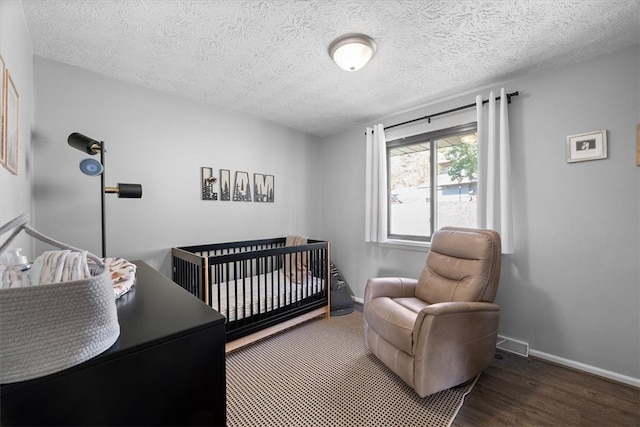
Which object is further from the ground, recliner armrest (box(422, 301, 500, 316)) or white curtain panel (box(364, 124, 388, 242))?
white curtain panel (box(364, 124, 388, 242))

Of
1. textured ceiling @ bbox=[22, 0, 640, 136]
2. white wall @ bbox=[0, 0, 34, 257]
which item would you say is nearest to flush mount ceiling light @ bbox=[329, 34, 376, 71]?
textured ceiling @ bbox=[22, 0, 640, 136]

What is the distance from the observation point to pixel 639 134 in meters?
1.79

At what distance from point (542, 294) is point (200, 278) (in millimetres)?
2837

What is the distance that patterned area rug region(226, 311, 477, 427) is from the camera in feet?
4.93

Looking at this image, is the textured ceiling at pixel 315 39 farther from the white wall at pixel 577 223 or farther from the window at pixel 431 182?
the window at pixel 431 182

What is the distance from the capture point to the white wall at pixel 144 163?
80.1 inches

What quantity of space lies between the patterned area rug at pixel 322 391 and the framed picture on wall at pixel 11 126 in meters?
1.78

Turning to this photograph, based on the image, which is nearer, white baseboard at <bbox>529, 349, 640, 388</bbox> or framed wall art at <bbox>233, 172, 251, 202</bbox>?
white baseboard at <bbox>529, 349, 640, 388</bbox>

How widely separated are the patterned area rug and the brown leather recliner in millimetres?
113

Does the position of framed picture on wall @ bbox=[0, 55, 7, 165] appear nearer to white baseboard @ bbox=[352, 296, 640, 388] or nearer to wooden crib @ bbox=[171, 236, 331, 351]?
wooden crib @ bbox=[171, 236, 331, 351]

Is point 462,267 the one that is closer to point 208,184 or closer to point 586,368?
point 586,368

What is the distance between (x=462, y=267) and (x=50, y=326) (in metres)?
2.32

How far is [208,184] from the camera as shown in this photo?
2854 mm

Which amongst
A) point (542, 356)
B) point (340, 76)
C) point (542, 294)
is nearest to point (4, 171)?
point (340, 76)
